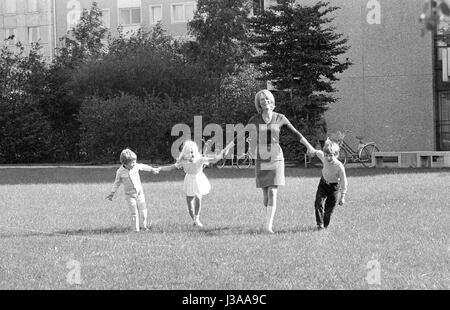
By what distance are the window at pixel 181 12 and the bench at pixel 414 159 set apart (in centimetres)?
3616

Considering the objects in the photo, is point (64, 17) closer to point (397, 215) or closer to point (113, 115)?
point (113, 115)

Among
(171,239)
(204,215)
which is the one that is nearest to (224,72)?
(204,215)

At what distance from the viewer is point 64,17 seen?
6794 centimetres

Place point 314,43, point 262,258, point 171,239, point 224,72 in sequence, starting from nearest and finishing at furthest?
point 262,258 < point 171,239 < point 314,43 < point 224,72

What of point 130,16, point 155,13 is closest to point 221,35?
point 155,13

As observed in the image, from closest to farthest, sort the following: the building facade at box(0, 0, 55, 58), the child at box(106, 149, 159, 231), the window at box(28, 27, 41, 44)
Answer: the child at box(106, 149, 159, 231) → the building facade at box(0, 0, 55, 58) → the window at box(28, 27, 41, 44)

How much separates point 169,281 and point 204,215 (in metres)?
5.86

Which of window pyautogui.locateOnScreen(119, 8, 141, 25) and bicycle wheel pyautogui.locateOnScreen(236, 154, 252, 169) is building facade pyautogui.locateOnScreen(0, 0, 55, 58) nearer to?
window pyautogui.locateOnScreen(119, 8, 141, 25)

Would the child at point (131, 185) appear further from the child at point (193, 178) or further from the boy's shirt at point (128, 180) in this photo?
the child at point (193, 178)

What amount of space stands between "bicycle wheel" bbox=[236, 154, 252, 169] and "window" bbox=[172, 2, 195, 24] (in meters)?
33.6

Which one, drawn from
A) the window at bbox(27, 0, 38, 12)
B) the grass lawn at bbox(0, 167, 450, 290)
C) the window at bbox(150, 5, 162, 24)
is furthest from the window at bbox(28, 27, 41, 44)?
the grass lawn at bbox(0, 167, 450, 290)

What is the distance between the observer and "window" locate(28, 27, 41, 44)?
228 feet

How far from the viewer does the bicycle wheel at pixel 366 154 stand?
101 ft

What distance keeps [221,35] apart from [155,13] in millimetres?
19910
